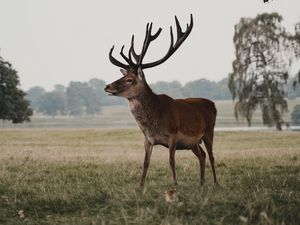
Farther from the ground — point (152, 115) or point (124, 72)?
point (124, 72)

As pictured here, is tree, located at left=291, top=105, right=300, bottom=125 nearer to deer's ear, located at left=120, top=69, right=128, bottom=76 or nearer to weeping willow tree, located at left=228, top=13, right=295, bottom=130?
weeping willow tree, located at left=228, top=13, right=295, bottom=130

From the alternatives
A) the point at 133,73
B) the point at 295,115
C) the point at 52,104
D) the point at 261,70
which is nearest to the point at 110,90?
the point at 133,73

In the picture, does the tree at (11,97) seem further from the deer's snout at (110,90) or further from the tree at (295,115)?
the tree at (295,115)

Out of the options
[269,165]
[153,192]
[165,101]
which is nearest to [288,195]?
[153,192]

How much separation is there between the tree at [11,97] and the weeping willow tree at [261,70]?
20100 mm

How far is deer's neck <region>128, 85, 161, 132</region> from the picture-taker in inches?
308

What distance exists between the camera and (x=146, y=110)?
7.88 metres

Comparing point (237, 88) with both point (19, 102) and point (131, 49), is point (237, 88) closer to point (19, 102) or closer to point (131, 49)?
point (19, 102)

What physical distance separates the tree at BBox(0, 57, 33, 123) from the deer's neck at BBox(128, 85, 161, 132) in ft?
123

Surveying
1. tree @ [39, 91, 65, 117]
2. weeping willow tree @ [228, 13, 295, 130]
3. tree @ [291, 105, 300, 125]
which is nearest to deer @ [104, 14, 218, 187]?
weeping willow tree @ [228, 13, 295, 130]

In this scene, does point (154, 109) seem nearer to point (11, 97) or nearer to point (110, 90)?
point (110, 90)

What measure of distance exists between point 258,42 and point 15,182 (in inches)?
1296

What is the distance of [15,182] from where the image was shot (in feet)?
29.3

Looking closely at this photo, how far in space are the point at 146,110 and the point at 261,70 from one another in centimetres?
3285
